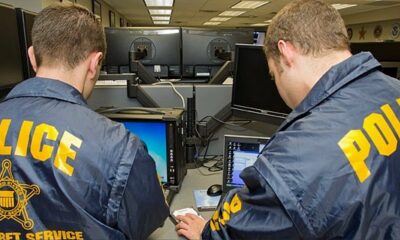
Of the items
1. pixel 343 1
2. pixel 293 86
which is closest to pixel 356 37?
pixel 343 1

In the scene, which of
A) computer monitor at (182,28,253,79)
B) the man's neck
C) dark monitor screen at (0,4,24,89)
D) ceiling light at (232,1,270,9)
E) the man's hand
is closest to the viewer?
the man's neck

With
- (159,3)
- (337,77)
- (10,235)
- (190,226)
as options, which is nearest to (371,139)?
(337,77)

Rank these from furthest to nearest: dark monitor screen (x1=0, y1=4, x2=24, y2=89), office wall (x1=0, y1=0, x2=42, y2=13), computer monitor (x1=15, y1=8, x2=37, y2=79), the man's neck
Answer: office wall (x1=0, y1=0, x2=42, y2=13)
computer monitor (x1=15, y1=8, x2=37, y2=79)
dark monitor screen (x1=0, y1=4, x2=24, y2=89)
the man's neck

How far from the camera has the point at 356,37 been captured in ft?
35.4

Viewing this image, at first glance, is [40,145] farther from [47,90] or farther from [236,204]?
[236,204]

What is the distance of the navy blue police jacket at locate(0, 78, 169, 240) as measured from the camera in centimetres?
79

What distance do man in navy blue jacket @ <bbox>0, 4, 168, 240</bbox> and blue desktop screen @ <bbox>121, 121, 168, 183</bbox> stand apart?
20.7 inches

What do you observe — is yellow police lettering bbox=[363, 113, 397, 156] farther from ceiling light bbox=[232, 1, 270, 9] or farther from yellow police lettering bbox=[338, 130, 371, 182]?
ceiling light bbox=[232, 1, 270, 9]

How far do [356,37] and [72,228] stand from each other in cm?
1169

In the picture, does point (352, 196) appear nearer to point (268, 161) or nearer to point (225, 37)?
point (268, 161)

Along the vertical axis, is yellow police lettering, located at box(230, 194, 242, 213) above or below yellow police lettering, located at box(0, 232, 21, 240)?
above

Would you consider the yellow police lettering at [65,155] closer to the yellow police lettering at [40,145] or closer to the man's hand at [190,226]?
the yellow police lettering at [40,145]

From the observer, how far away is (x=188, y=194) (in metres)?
1.47

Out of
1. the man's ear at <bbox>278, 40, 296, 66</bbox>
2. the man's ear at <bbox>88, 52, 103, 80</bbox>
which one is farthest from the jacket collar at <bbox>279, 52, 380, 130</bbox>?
the man's ear at <bbox>88, 52, 103, 80</bbox>
